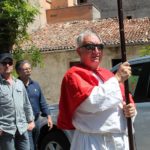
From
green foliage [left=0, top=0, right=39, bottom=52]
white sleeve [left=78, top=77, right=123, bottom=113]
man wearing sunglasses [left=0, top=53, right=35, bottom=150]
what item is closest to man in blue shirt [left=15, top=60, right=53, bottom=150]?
man wearing sunglasses [left=0, top=53, right=35, bottom=150]

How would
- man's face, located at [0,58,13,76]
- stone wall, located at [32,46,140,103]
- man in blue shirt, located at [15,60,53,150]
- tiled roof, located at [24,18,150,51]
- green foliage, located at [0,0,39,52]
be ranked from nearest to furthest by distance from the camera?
man's face, located at [0,58,13,76] → man in blue shirt, located at [15,60,53,150] → green foliage, located at [0,0,39,52] → tiled roof, located at [24,18,150,51] → stone wall, located at [32,46,140,103]

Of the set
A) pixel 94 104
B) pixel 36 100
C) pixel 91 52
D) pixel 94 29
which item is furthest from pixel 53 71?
pixel 94 104

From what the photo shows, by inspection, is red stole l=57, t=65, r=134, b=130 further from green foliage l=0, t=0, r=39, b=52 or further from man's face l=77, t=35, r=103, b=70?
green foliage l=0, t=0, r=39, b=52

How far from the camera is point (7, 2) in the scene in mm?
15344

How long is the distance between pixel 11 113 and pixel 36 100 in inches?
57.7

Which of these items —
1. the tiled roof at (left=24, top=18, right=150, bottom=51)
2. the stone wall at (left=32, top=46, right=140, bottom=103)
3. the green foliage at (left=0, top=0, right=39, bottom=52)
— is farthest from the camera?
the stone wall at (left=32, top=46, right=140, bottom=103)

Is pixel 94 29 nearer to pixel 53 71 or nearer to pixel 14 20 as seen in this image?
pixel 53 71

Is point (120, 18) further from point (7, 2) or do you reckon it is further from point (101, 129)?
point (7, 2)

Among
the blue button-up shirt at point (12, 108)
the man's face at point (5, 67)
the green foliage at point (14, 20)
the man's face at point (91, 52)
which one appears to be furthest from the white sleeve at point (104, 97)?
the green foliage at point (14, 20)

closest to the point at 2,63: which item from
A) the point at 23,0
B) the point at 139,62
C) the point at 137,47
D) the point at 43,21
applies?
the point at 139,62

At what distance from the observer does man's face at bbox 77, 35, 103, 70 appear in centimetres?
370

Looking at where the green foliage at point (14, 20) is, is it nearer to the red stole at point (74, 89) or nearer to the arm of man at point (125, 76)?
the red stole at point (74, 89)

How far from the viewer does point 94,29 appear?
88.8ft

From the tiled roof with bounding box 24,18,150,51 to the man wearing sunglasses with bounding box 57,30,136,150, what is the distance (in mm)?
20424
